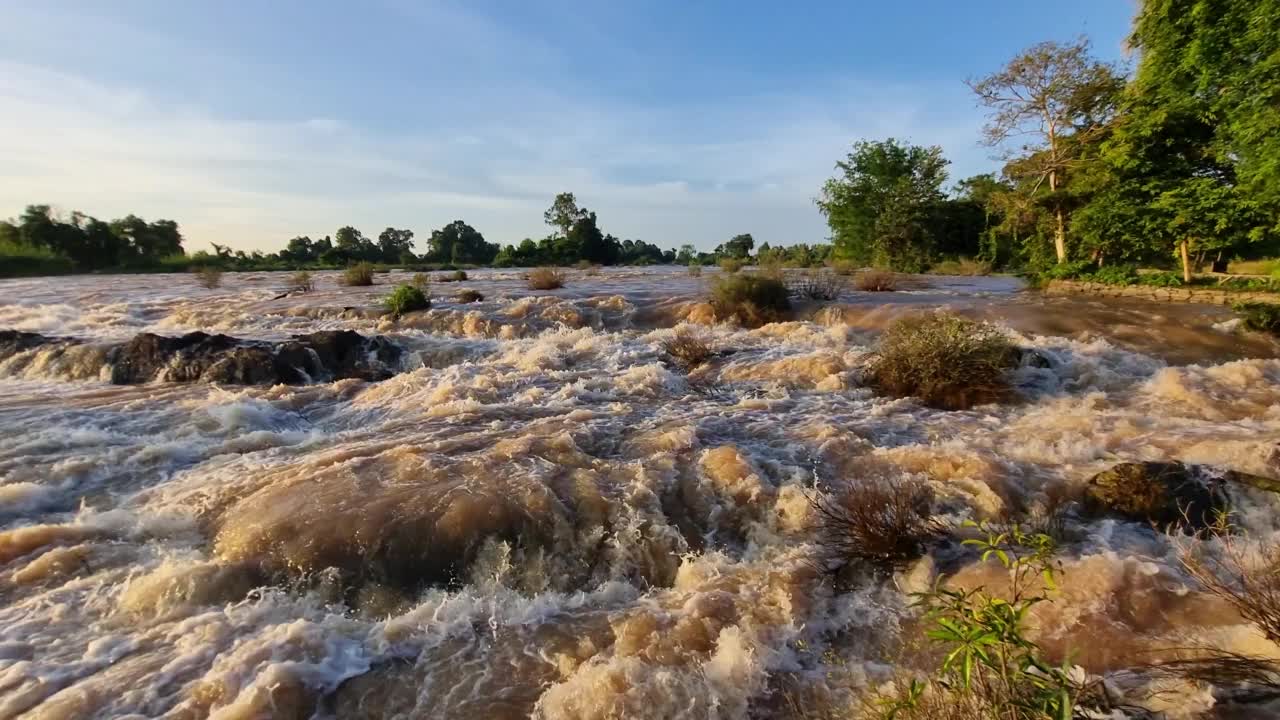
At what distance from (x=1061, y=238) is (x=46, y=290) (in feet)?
122

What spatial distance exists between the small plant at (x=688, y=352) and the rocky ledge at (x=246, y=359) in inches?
189

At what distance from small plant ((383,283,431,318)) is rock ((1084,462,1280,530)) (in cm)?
1354

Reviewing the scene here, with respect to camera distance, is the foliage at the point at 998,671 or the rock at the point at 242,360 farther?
the rock at the point at 242,360

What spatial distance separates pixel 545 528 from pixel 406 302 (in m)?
11.4

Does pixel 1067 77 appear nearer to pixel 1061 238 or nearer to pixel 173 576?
pixel 1061 238

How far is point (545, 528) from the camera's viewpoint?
4.68 m

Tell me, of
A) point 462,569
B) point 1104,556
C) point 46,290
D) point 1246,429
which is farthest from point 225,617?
point 46,290

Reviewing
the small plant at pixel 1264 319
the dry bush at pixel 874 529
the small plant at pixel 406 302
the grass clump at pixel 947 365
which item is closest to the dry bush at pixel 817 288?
the grass clump at pixel 947 365

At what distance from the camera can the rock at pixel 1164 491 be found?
14.6 feet

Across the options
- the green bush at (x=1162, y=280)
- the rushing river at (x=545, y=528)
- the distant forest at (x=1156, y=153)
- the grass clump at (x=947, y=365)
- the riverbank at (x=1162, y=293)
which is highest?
the distant forest at (x=1156, y=153)

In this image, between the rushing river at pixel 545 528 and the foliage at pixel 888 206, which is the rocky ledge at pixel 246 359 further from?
the foliage at pixel 888 206

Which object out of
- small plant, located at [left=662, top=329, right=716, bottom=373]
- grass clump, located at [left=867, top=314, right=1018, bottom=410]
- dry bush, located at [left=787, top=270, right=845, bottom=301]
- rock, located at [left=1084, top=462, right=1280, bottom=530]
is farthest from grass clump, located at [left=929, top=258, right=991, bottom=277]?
rock, located at [left=1084, top=462, right=1280, bottom=530]

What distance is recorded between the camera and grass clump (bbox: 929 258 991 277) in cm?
2583

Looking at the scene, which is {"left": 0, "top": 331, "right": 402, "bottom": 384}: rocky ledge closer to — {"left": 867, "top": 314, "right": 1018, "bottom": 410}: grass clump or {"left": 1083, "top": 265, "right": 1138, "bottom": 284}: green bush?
{"left": 867, "top": 314, "right": 1018, "bottom": 410}: grass clump
